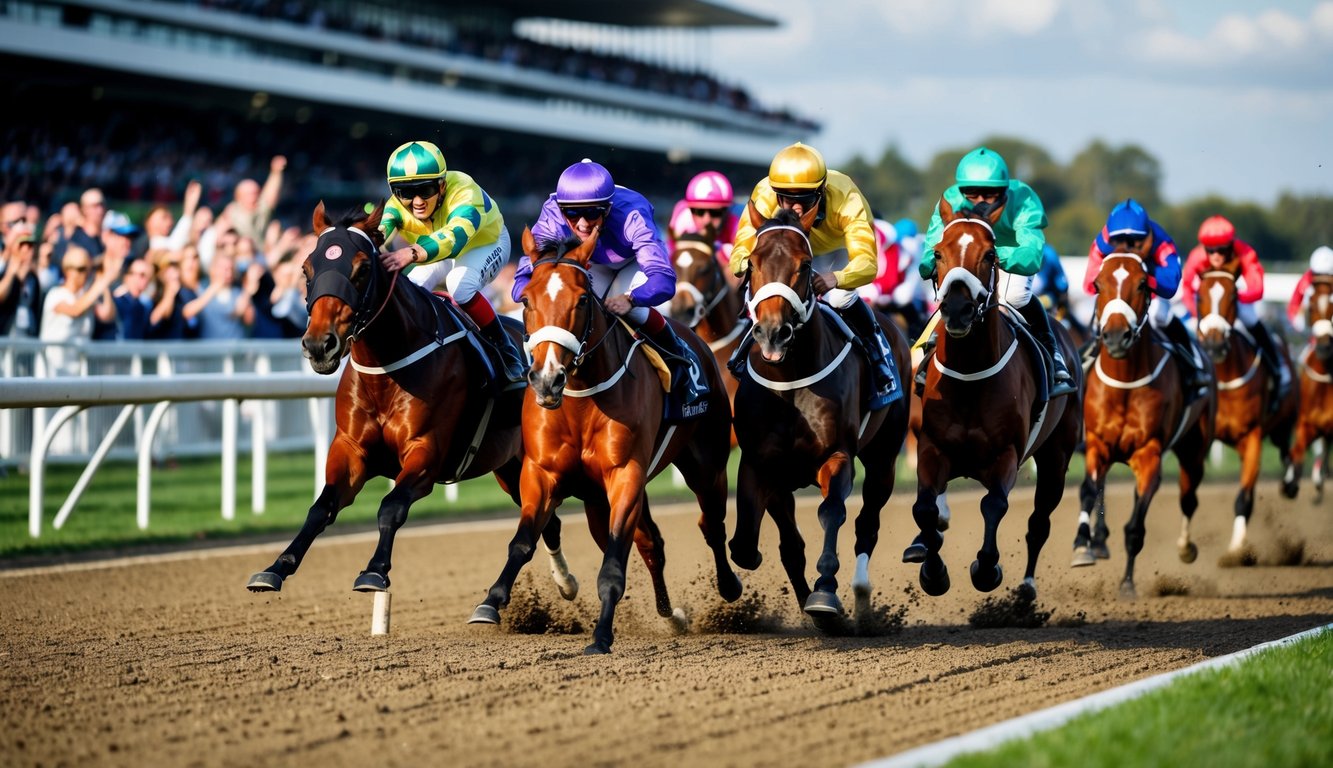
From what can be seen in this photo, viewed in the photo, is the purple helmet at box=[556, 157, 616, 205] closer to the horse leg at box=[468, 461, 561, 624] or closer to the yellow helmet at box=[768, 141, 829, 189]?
the yellow helmet at box=[768, 141, 829, 189]

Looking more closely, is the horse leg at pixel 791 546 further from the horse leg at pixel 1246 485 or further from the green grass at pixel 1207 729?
the horse leg at pixel 1246 485

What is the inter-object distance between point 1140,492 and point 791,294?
3771 millimetres

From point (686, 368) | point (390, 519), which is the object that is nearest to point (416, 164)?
point (686, 368)

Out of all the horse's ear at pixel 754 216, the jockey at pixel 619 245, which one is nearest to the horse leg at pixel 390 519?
the jockey at pixel 619 245

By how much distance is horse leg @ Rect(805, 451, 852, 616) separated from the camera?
6066mm

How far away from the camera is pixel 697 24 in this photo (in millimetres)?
46375

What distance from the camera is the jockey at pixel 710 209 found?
10.2m

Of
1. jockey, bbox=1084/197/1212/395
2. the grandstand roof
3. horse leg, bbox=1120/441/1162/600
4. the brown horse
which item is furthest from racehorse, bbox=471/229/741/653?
the grandstand roof

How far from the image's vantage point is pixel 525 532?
5852 millimetres

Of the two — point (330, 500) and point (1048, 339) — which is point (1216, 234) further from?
point (330, 500)

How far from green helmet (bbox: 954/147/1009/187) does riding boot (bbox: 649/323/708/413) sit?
1523 mm

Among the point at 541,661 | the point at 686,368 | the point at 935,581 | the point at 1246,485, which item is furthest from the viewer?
the point at 1246,485

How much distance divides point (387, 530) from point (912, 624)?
8.69 feet

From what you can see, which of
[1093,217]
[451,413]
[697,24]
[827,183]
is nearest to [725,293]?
[827,183]
